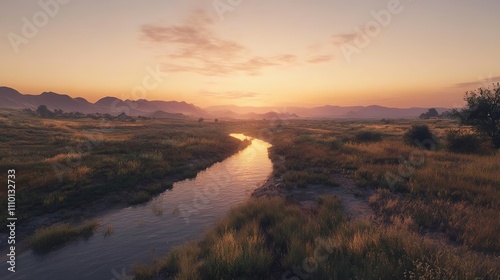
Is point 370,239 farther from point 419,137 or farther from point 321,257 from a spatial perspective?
point 419,137

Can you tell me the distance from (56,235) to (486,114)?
33938mm

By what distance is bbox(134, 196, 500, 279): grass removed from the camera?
5.65 m

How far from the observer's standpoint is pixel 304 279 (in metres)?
6.45

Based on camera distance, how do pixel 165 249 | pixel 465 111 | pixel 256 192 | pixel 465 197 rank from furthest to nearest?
pixel 465 111 < pixel 256 192 < pixel 465 197 < pixel 165 249

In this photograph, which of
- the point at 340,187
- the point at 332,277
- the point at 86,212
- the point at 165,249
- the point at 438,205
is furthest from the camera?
the point at 340,187

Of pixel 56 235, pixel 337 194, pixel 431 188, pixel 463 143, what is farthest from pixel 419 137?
pixel 56 235

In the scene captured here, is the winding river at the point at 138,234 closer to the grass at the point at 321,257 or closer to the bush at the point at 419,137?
the grass at the point at 321,257

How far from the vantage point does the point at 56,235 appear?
10109 mm

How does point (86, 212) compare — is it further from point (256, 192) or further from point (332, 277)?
point (332, 277)

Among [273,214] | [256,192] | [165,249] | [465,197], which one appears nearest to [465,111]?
[465,197]

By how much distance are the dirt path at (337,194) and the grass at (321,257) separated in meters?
2.42

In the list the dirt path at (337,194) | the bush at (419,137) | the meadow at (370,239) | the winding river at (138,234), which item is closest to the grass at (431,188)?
the meadow at (370,239)

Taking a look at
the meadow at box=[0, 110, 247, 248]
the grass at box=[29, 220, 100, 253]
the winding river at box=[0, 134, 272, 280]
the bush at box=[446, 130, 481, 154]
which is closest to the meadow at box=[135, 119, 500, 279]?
the winding river at box=[0, 134, 272, 280]

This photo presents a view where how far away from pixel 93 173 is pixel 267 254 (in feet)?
51.8
